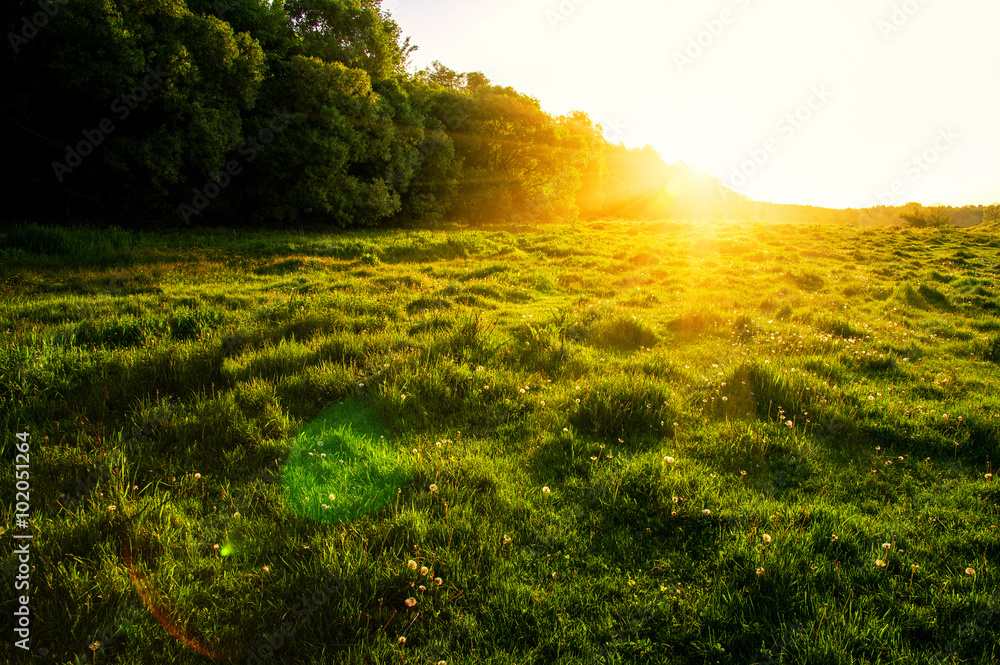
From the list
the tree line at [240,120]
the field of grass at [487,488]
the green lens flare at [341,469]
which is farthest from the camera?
the tree line at [240,120]

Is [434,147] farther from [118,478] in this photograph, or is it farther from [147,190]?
[118,478]

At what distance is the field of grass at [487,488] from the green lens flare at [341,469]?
0.03 metres

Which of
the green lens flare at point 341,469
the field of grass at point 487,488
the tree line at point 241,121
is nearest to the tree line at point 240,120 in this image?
the tree line at point 241,121

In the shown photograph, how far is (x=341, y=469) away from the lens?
382cm

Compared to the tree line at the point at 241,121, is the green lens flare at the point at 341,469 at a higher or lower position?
lower

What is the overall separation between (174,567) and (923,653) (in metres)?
4.46

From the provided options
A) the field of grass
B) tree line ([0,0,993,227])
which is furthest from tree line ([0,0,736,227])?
the field of grass

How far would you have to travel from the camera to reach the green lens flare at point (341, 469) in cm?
338

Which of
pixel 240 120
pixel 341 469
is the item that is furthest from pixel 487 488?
pixel 240 120

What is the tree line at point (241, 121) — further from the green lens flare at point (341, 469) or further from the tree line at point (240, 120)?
the green lens flare at point (341, 469)

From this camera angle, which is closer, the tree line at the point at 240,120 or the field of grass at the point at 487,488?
the field of grass at the point at 487,488

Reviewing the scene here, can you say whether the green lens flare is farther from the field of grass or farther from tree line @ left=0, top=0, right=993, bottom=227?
tree line @ left=0, top=0, right=993, bottom=227

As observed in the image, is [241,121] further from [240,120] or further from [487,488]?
[487,488]

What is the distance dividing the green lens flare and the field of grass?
0.03 meters
